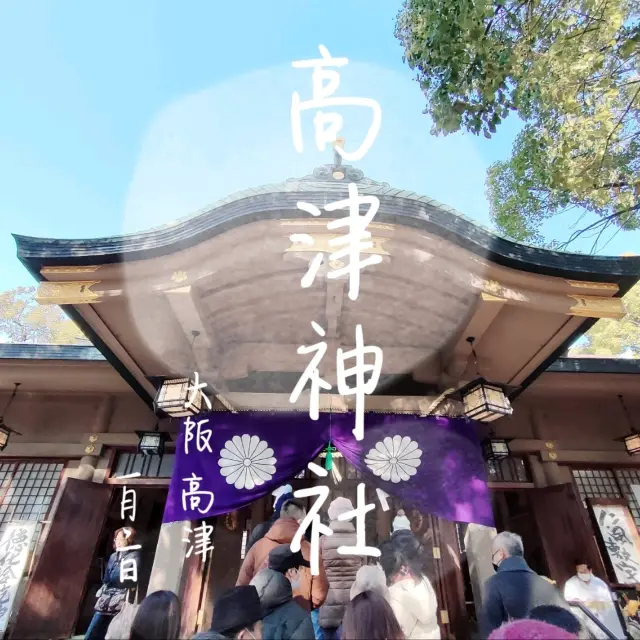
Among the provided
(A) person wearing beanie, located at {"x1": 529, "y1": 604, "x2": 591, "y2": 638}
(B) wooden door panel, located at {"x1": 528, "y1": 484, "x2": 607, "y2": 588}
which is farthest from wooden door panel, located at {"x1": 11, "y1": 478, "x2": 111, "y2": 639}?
(B) wooden door panel, located at {"x1": 528, "y1": 484, "x2": 607, "y2": 588}

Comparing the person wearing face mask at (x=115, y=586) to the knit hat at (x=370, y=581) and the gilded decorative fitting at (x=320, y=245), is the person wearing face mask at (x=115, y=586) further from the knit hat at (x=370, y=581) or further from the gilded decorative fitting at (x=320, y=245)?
the gilded decorative fitting at (x=320, y=245)

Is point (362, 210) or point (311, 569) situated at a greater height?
point (362, 210)

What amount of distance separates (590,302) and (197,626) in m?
6.17

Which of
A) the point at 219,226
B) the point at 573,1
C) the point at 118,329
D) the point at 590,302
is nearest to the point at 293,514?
the point at 118,329

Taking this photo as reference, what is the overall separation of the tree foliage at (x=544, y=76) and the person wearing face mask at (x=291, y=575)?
18.3ft

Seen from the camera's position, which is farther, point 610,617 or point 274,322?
point 274,322

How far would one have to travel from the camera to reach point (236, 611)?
11.8 feet

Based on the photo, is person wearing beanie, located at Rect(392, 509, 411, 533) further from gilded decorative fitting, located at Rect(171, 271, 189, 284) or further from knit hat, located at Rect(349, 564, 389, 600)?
gilded decorative fitting, located at Rect(171, 271, 189, 284)

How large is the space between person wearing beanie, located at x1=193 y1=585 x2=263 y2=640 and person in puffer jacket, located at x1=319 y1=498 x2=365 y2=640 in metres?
1.50

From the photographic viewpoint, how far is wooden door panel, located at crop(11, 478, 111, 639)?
5.61 meters

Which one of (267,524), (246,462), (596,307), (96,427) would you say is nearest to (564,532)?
(596,307)

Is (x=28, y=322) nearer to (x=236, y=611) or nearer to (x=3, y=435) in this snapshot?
(x=3, y=435)

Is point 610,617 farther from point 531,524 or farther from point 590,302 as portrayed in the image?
point 590,302

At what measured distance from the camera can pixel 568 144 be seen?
22.6 ft
